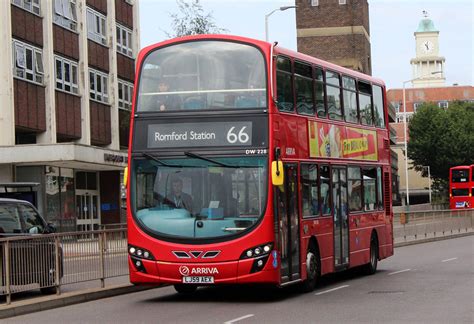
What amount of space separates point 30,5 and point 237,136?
99.1 feet

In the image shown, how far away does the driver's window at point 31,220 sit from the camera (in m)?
18.9

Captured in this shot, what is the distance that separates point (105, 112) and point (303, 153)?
3561 cm

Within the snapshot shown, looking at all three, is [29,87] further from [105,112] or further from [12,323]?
[12,323]

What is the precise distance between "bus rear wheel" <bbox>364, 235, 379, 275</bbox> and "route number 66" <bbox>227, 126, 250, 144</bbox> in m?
7.39

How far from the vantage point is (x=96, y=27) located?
52219mm

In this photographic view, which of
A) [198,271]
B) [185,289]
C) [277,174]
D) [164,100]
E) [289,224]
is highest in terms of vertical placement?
[164,100]

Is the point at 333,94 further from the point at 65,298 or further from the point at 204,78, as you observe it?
the point at 65,298

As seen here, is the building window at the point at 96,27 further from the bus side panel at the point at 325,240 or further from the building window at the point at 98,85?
the bus side panel at the point at 325,240

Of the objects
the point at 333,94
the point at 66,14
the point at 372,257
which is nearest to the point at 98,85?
the point at 66,14

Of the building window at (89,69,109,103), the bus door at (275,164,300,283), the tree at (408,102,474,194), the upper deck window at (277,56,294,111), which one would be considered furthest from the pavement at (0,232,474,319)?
the tree at (408,102,474,194)

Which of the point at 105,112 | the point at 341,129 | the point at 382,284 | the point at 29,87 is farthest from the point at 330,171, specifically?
the point at 105,112

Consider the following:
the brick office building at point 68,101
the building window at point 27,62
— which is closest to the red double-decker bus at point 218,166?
the brick office building at point 68,101

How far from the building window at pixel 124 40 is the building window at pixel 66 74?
682cm

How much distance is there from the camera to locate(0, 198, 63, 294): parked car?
16562 mm
